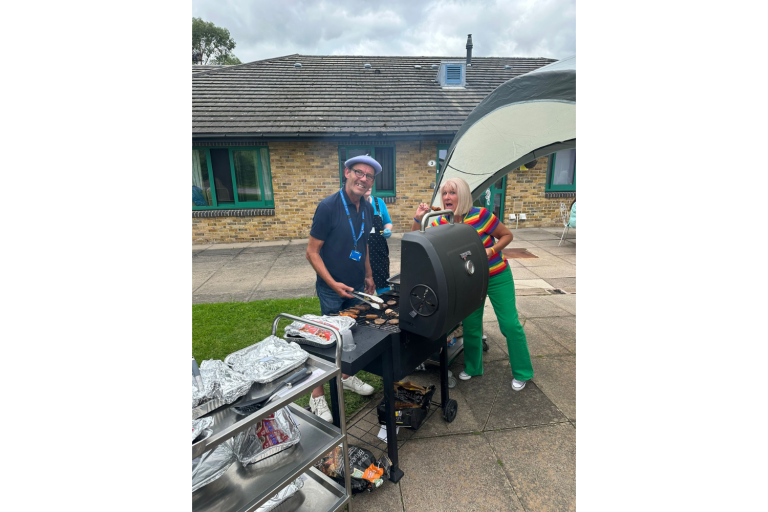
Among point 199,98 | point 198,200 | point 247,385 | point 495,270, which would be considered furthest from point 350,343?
→ point 199,98

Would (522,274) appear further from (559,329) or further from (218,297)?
(218,297)

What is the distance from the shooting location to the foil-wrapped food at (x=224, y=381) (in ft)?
4.53

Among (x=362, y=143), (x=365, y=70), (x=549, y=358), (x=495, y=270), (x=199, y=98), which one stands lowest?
(x=549, y=358)

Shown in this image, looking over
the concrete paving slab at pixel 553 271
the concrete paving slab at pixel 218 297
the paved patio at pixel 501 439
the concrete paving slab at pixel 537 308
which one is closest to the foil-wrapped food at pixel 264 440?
the paved patio at pixel 501 439

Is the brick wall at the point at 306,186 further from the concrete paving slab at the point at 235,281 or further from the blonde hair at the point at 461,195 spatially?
the blonde hair at the point at 461,195

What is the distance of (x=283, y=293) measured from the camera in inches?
223

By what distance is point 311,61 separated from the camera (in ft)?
40.9

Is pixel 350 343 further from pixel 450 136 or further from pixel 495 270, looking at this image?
pixel 450 136

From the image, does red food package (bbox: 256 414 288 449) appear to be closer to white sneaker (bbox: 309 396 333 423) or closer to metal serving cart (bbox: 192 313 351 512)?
metal serving cart (bbox: 192 313 351 512)

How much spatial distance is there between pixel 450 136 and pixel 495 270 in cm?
755

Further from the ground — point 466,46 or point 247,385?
point 466,46

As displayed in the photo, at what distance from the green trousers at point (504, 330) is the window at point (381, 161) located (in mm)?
6812

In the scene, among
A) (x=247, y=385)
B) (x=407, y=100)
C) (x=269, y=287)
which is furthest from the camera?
(x=407, y=100)

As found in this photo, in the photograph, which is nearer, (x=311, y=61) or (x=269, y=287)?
(x=269, y=287)
